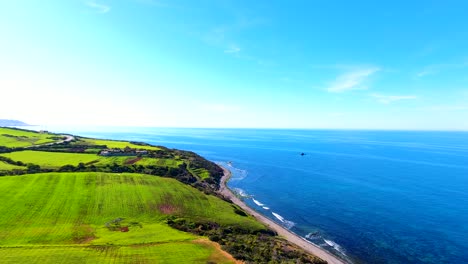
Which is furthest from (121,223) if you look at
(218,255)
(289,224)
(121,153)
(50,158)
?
(121,153)

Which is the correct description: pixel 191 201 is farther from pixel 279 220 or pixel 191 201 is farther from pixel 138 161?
pixel 138 161

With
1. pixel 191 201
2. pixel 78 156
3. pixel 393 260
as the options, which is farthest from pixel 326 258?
pixel 78 156

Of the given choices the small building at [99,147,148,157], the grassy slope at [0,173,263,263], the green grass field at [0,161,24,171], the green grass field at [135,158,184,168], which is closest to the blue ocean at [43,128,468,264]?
the grassy slope at [0,173,263,263]

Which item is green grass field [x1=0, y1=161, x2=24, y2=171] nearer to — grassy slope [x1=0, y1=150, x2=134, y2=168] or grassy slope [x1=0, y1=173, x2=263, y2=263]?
grassy slope [x1=0, y1=150, x2=134, y2=168]

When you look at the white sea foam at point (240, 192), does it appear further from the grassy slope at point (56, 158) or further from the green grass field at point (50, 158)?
the green grass field at point (50, 158)

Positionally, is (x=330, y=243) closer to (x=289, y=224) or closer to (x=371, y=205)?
(x=289, y=224)

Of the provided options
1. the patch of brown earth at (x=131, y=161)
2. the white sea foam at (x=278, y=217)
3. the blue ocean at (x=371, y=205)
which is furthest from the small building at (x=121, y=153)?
the white sea foam at (x=278, y=217)
